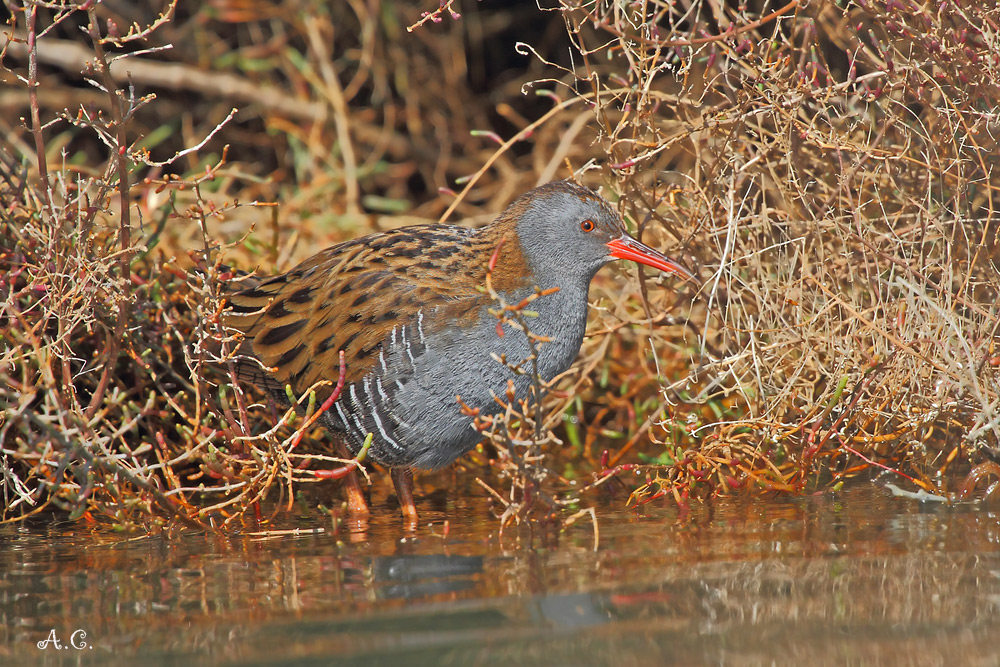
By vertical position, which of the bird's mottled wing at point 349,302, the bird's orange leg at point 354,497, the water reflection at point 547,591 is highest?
the bird's mottled wing at point 349,302

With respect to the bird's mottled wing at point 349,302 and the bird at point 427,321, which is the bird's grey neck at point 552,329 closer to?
the bird at point 427,321

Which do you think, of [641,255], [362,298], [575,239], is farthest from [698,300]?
[362,298]

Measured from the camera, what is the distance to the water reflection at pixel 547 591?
2.12 metres

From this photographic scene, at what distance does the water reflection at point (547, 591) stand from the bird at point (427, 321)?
0.32 metres

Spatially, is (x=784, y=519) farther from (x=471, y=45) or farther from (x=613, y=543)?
(x=471, y=45)

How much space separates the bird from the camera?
3.14 meters

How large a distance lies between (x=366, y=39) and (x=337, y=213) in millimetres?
925

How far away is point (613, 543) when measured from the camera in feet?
9.23

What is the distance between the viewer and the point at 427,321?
10.4 ft

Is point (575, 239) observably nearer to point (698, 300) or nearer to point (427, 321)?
point (427, 321)

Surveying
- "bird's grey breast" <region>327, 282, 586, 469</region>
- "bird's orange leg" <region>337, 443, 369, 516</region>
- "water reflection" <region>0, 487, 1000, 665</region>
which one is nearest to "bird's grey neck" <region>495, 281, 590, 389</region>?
"bird's grey breast" <region>327, 282, 586, 469</region>

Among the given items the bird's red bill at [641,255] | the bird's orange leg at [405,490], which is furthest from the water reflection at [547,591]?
the bird's red bill at [641,255]

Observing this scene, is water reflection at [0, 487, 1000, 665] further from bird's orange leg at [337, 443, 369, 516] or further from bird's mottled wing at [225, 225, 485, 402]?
bird's mottled wing at [225, 225, 485, 402]

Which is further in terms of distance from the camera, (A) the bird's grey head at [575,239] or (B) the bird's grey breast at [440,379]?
(A) the bird's grey head at [575,239]
